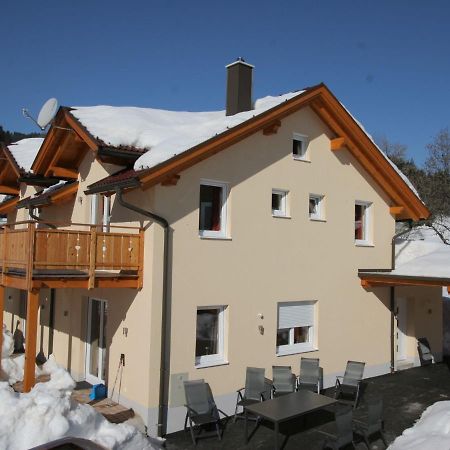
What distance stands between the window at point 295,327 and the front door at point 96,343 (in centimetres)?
451

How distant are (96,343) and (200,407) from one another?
380cm

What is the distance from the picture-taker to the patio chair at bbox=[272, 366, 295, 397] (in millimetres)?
11508

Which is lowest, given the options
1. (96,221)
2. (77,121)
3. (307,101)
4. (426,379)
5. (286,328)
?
(426,379)

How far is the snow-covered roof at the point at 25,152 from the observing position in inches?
645

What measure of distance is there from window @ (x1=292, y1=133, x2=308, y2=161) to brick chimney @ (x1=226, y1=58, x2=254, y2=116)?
63.3 inches

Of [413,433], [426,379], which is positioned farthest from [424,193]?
[413,433]

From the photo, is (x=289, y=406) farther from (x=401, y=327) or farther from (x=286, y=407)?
(x=401, y=327)

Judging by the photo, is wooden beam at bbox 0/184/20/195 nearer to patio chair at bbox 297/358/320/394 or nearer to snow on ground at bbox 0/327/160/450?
snow on ground at bbox 0/327/160/450

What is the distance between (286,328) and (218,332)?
230 cm

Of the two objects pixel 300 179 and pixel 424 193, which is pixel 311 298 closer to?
pixel 300 179

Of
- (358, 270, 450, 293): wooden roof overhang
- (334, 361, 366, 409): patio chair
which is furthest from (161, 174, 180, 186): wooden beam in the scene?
(358, 270, 450, 293): wooden roof overhang

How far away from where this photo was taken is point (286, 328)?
1258 cm

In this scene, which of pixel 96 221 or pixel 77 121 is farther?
pixel 96 221

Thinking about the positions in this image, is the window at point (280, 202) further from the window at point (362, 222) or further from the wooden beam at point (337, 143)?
the window at point (362, 222)
